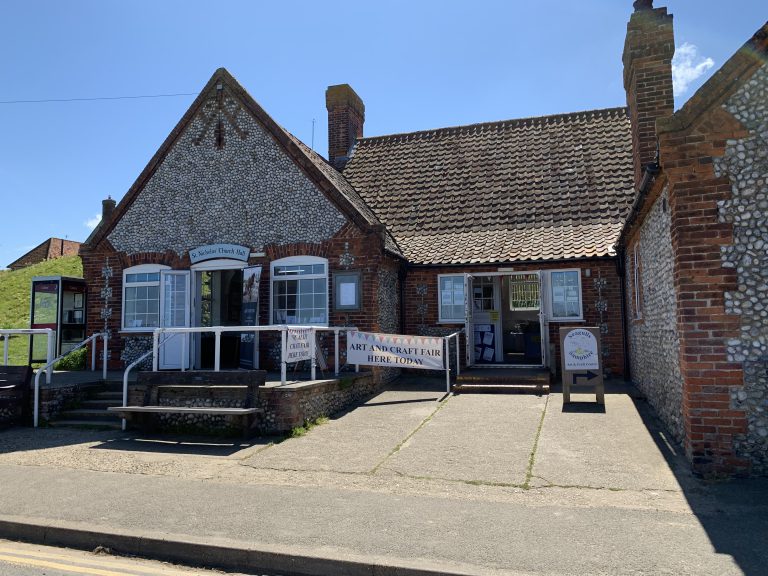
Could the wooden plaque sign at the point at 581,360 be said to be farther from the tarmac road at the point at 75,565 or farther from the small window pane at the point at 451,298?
the tarmac road at the point at 75,565

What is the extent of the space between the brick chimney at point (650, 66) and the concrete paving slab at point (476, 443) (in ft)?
17.2

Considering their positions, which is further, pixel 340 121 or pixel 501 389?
pixel 340 121

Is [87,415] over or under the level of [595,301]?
under

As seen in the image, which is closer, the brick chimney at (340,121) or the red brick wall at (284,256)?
the red brick wall at (284,256)

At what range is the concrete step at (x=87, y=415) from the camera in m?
10.3

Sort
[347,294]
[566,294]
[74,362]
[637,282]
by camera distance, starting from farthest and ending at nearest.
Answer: [74,362] → [566,294] → [347,294] → [637,282]

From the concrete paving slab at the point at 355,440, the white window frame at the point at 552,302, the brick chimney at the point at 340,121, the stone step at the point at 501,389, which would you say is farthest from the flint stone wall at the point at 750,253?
the brick chimney at the point at 340,121

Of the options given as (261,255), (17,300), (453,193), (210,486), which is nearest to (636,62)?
(453,193)

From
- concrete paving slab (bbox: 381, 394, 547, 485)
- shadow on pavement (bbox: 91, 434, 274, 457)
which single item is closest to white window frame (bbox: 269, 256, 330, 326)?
concrete paving slab (bbox: 381, 394, 547, 485)

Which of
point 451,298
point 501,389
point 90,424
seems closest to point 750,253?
point 501,389

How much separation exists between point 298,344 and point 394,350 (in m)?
2.29

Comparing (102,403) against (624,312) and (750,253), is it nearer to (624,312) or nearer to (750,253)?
(750,253)

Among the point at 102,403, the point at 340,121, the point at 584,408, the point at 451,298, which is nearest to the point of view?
the point at 584,408

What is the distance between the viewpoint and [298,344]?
10.2 meters
